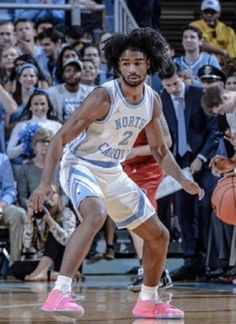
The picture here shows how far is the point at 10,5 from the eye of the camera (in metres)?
15.1

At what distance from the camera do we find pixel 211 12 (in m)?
15.8

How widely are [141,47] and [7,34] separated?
282 inches

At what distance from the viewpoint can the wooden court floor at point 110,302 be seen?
738 cm

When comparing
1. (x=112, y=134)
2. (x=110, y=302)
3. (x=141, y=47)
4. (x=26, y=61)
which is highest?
(x=141, y=47)

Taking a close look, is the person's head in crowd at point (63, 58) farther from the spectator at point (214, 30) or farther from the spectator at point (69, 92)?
the spectator at point (214, 30)

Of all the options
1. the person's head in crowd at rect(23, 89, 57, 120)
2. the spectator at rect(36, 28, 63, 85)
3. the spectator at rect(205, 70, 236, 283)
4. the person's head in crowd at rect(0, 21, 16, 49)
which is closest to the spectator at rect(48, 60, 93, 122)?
the person's head in crowd at rect(23, 89, 57, 120)

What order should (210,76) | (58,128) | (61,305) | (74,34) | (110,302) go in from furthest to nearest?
(74,34)
(58,128)
(210,76)
(110,302)
(61,305)

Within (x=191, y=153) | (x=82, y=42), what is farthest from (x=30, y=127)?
(x=82, y=42)

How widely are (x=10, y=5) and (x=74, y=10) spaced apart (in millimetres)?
906

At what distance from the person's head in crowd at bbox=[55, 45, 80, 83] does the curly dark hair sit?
635 centimetres

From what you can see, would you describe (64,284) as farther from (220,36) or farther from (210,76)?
(220,36)

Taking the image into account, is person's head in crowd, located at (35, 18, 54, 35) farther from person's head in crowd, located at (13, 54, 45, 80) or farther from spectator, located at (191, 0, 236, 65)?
spectator, located at (191, 0, 236, 65)

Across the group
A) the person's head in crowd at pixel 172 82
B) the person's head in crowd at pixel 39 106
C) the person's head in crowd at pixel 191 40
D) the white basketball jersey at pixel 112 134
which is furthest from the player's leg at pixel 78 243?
the person's head in crowd at pixel 191 40

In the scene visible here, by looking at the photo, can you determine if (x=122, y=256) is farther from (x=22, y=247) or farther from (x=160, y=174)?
(x=160, y=174)
